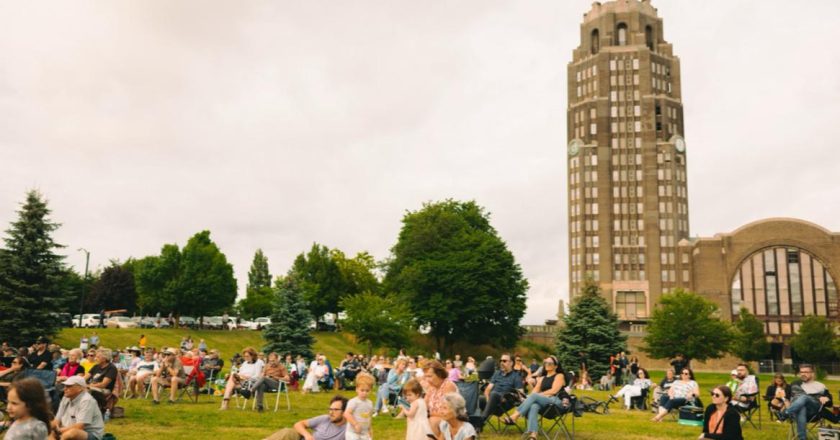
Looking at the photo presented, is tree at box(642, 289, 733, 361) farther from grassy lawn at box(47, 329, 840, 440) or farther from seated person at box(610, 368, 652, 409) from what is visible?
grassy lawn at box(47, 329, 840, 440)

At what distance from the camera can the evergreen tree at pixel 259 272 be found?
124125mm

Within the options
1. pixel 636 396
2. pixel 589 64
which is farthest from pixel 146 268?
pixel 589 64

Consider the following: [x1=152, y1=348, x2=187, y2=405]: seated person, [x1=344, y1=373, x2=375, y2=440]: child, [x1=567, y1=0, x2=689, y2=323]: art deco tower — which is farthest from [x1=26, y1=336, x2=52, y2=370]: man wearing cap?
[x1=567, y1=0, x2=689, y2=323]: art deco tower

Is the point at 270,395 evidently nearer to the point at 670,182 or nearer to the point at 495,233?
the point at 495,233

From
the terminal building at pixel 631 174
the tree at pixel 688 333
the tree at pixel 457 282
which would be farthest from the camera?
the terminal building at pixel 631 174

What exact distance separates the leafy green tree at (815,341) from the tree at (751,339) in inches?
162

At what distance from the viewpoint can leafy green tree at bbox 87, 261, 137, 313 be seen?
7919 cm

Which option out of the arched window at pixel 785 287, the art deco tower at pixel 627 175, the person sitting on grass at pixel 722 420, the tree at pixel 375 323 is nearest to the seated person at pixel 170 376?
the person sitting on grass at pixel 722 420

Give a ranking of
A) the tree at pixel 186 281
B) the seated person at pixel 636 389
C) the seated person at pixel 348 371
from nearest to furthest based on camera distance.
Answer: the seated person at pixel 636 389
the seated person at pixel 348 371
the tree at pixel 186 281

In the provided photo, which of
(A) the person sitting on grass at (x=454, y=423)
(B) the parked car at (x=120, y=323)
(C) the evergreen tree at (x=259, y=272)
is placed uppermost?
(C) the evergreen tree at (x=259, y=272)

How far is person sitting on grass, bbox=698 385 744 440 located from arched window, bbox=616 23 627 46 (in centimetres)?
10551

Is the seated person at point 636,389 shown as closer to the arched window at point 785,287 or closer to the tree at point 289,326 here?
the tree at point 289,326

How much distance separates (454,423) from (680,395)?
11252 mm

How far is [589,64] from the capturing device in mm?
105188
